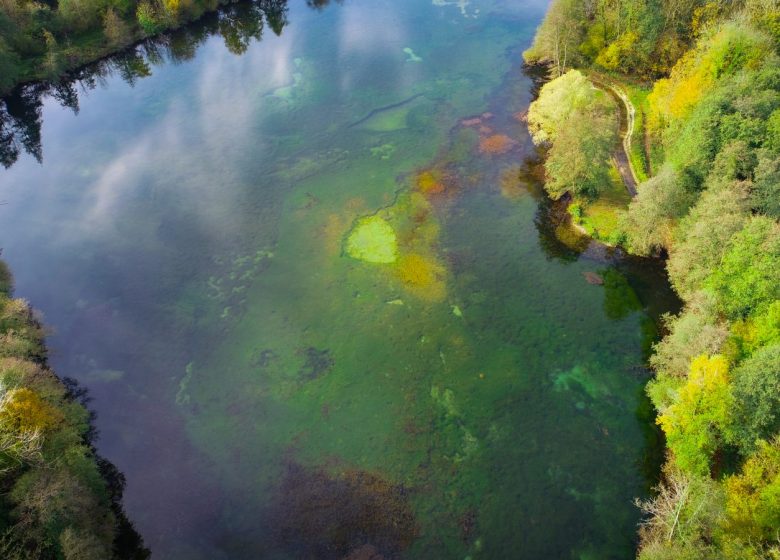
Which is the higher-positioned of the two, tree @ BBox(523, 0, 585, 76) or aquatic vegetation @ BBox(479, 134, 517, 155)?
tree @ BBox(523, 0, 585, 76)

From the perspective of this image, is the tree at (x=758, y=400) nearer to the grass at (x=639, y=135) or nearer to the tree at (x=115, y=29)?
the grass at (x=639, y=135)

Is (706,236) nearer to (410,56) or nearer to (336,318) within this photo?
(336,318)

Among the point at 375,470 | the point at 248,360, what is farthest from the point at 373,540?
the point at 248,360

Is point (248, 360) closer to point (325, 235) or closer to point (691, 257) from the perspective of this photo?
point (325, 235)

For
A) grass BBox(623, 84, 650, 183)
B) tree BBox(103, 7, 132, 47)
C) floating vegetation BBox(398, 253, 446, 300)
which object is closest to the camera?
floating vegetation BBox(398, 253, 446, 300)

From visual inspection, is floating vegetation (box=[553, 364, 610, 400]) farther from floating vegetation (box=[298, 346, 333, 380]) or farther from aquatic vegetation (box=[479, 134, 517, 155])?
aquatic vegetation (box=[479, 134, 517, 155])

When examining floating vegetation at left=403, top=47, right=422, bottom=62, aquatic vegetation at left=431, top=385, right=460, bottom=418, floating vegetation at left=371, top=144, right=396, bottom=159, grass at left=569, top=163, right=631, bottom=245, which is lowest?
aquatic vegetation at left=431, top=385, right=460, bottom=418

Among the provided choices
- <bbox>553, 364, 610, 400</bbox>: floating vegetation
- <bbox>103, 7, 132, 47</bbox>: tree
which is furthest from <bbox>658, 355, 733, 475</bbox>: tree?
<bbox>103, 7, 132, 47</bbox>: tree
